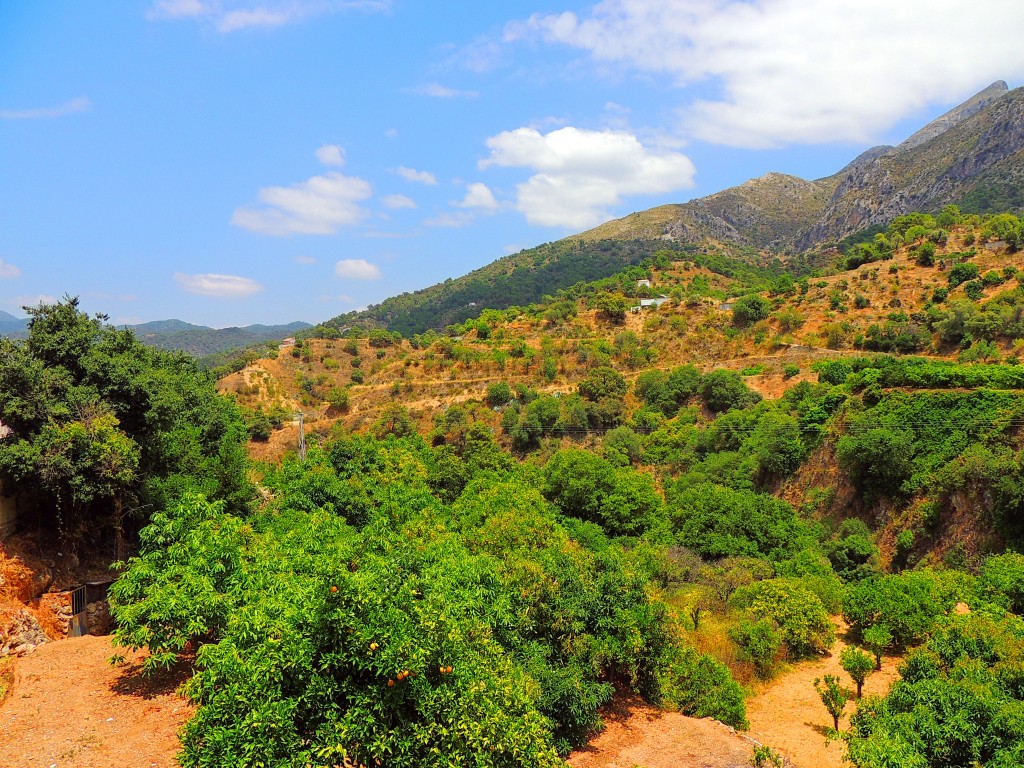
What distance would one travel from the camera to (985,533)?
20281 mm

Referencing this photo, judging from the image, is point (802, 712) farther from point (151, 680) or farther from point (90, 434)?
point (90, 434)

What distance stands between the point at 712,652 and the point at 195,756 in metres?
13.7

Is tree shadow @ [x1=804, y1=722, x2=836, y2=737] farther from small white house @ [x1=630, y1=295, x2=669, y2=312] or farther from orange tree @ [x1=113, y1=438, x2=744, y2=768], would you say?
small white house @ [x1=630, y1=295, x2=669, y2=312]

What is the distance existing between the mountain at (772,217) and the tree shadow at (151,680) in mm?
89544

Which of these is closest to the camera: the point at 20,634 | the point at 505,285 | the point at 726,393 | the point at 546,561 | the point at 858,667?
the point at 20,634

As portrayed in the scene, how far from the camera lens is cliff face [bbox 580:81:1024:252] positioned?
309 feet

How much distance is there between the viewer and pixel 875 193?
11681 centimetres

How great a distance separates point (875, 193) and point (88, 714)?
140336 mm

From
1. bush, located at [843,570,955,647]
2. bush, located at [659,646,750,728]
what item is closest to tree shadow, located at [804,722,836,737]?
bush, located at [659,646,750,728]

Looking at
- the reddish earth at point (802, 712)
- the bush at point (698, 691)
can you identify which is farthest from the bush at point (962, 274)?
the bush at point (698, 691)

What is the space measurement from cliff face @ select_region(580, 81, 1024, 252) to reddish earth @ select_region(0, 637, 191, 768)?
102744 mm

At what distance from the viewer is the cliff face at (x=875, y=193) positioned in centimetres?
9425

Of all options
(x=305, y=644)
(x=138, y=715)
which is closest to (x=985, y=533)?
(x=305, y=644)

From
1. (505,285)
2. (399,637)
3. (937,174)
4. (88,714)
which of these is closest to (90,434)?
(88,714)
